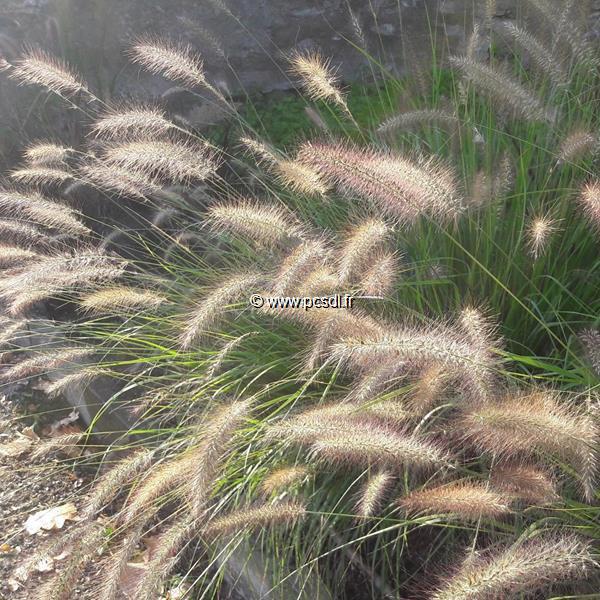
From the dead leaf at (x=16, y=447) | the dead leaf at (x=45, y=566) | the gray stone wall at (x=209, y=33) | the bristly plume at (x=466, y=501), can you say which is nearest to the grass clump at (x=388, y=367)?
the bristly plume at (x=466, y=501)

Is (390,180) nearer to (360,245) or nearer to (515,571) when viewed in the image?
A: (360,245)

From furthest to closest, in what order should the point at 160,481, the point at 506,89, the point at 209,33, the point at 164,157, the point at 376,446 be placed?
1. the point at 209,33
2. the point at 164,157
3. the point at 506,89
4. the point at 160,481
5. the point at 376,446

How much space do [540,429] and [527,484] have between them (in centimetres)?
26

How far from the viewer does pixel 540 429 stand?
1566 millimetres

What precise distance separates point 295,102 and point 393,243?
6.56 feet

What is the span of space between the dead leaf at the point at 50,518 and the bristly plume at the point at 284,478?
95cm

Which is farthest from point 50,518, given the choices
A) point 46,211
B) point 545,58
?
point 545,58

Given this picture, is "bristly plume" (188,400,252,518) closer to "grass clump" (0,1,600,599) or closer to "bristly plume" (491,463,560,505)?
"grass clump" (0,1,600,599)

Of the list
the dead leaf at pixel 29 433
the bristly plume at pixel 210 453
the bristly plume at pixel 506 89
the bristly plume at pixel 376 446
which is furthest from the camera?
the dead leaf at pixel 29 433

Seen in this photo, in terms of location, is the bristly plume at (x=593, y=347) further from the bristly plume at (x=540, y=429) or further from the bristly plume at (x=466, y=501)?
the bristly plume at (x=466, y=501)

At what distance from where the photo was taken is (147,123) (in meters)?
2.64

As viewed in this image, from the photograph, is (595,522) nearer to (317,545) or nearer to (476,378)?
(476,378)

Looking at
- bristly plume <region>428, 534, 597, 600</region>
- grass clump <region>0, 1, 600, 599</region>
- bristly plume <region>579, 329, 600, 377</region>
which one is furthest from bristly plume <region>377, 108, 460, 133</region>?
bristly plume <region>428, 534, 597, 600</region>

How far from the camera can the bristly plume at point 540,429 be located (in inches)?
61.7
